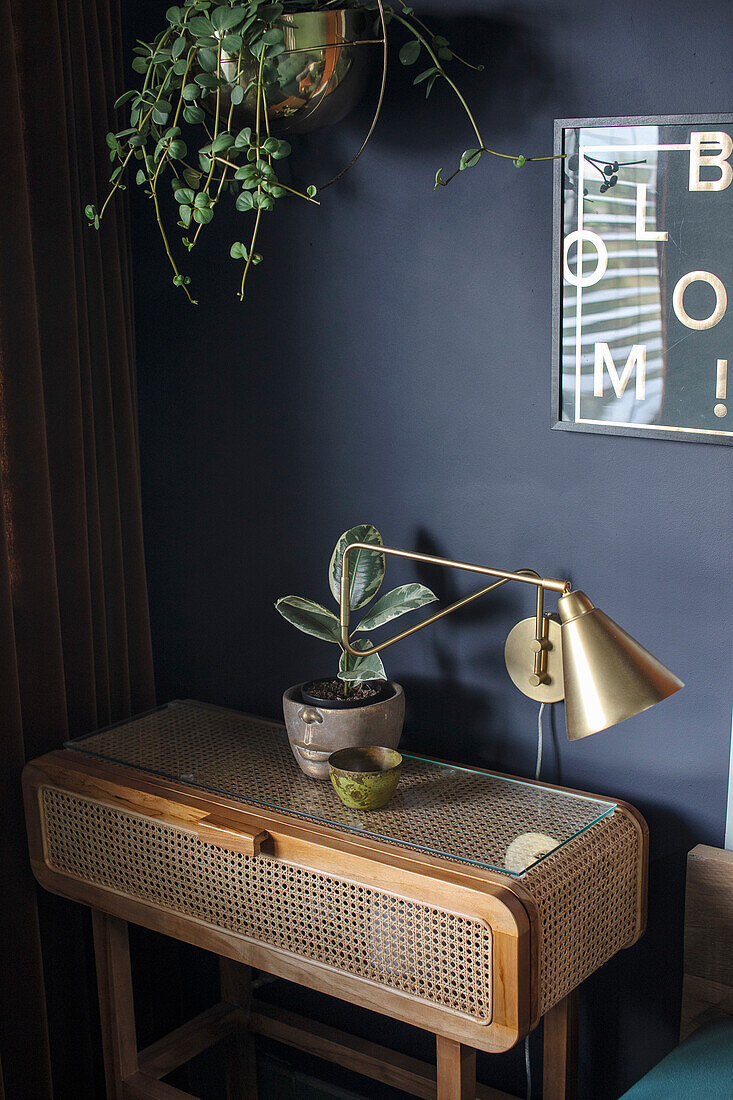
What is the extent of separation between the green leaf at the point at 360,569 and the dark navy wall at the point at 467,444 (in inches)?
4.7

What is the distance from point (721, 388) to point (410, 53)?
67 cm

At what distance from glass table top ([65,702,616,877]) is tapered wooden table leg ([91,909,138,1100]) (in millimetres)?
307

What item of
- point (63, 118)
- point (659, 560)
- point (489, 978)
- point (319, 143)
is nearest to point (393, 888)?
point (489, 978)

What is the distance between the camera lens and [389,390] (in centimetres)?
183

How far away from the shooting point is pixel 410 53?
1.59m

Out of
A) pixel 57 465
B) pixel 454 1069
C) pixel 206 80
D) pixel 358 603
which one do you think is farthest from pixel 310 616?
pixel 206 80

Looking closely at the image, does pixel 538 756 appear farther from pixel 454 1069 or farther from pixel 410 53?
pixel 410 53

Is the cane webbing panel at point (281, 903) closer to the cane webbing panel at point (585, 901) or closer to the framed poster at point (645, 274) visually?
the cane webbing panel at point (585, 901)

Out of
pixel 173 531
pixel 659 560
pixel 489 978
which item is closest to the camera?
pixel 489 978

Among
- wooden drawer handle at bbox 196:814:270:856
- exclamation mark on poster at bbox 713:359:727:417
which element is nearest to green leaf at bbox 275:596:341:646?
wooden drawer handle at bbox 196:814:270:856

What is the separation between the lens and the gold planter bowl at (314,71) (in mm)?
1549

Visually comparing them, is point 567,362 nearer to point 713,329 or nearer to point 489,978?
point 713,329

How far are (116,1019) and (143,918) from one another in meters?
0.30

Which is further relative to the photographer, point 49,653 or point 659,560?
point 49,653
